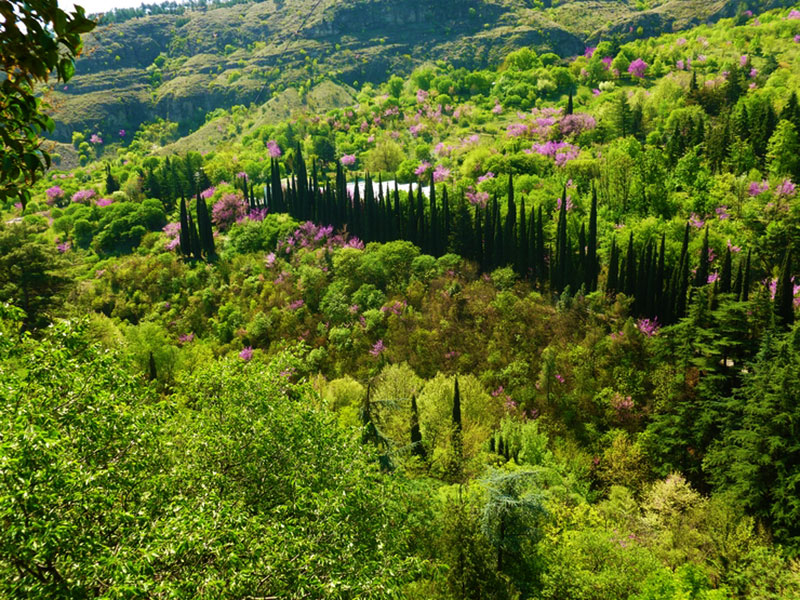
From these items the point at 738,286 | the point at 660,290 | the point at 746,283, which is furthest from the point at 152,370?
the point at 746,283

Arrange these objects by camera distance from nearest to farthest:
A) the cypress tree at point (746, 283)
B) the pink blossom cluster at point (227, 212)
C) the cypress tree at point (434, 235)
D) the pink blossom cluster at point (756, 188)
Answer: the cypress tree at point (746, 283) < the pink blossom cluster at point (756, 188) < the cypress tree at point (434, 235) < the pink blossom cluster at point (227, 212)

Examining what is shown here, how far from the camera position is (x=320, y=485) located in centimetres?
1381

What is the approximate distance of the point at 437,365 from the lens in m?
49.2

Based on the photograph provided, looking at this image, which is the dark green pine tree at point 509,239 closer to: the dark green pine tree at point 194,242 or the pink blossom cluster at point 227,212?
the dark green pine tree at point 194,242

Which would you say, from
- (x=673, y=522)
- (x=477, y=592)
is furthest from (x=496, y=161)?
(x=477, y=592)

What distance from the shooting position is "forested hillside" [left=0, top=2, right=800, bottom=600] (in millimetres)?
10297

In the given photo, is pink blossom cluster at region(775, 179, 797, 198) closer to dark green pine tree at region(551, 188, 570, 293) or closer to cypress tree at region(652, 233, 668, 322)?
cypress tree at region(652, 233, 668, 322)

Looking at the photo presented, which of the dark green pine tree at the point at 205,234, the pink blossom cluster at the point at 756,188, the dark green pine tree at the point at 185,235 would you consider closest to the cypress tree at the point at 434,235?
the dark green pine tree at the point at 205,234

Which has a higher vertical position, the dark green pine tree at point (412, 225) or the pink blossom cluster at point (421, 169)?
the pink blossom cluster at point (421, 169)

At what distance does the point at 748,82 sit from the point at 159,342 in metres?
103

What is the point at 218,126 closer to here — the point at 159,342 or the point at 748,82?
the point at 159,342

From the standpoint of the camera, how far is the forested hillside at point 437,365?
33.8ft

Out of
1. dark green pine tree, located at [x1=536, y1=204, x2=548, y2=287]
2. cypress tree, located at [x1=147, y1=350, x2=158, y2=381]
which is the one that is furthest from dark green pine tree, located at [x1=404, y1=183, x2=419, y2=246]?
cypress tree, located at [x1=147, y1=350, x2=158, y2=381]

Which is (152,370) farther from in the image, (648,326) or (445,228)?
(648,326)
